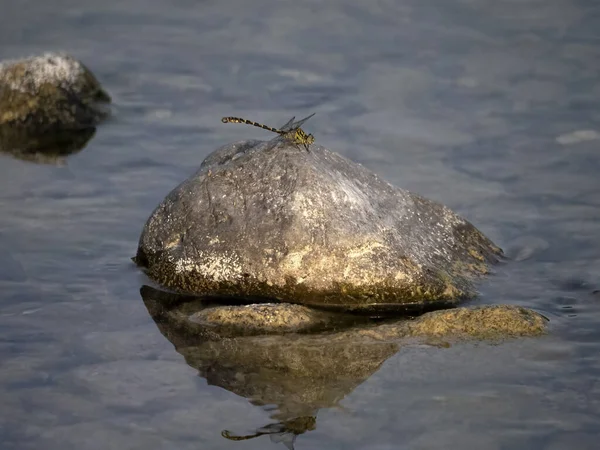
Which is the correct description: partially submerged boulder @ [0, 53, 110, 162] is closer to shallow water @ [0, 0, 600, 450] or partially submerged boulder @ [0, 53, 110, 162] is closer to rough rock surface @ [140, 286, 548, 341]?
shallow water @ [0, 0, 600, 450]

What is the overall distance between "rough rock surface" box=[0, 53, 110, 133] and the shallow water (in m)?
0.40

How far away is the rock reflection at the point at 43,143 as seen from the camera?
28.6 ft

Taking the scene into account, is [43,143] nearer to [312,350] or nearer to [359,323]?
[359,323]

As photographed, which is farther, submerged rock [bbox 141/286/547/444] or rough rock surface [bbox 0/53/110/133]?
rough rock surface [bbox 0/53/110/133]

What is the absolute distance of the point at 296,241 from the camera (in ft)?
19.1

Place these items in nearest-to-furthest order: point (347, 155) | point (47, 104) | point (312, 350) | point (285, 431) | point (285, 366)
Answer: point (285, 431) → point (285, 366) → point (312, 350) → point (347, 155) → point (47, 104)

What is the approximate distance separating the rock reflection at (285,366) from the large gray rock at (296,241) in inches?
14.6

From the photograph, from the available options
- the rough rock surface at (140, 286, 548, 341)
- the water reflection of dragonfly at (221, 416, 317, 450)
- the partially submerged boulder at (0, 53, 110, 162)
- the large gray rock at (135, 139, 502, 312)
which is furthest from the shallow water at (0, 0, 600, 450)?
the large gray rock at (135, 139, 502, 312)

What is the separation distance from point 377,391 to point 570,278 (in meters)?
2.13

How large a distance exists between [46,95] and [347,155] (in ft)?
9.94

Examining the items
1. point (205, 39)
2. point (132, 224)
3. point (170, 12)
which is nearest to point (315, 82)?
point (205, 39)

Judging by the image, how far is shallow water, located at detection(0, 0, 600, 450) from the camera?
476cm

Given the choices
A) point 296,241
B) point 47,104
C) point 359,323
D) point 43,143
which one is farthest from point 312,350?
point 47,104

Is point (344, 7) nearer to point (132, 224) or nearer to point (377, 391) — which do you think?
point (132, 224)
